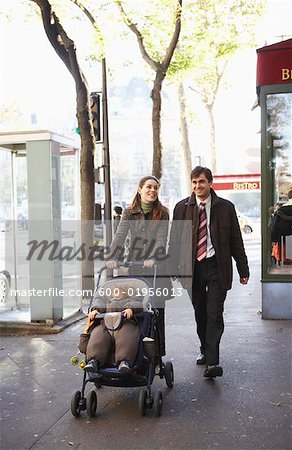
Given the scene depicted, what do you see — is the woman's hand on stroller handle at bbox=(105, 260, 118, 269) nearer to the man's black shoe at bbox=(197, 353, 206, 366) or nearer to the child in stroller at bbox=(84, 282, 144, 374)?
the child in stroller at bbox=(84, 282, 144, 374)

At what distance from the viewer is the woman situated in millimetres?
5551

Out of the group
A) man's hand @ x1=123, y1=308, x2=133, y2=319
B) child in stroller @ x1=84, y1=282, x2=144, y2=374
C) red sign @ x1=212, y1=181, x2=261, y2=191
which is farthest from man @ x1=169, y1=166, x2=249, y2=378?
red sign @ x1=212, y1=181, x2=261, y2=191

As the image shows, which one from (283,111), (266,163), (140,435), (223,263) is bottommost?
(140,435)

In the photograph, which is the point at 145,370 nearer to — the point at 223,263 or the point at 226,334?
the point at 223,263

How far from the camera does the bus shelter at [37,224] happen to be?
793 cm

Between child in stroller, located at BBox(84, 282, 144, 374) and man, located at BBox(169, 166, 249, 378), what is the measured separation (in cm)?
92

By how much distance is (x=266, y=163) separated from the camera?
Answer: 837 centimetres

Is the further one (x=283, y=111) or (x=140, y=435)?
(x=283, y=111)

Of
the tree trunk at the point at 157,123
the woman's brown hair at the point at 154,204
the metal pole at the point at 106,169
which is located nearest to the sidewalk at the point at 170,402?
the woman's brown hair at the point at 154,204

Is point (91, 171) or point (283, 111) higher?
point (283, 111)

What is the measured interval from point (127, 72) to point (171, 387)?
506 inches

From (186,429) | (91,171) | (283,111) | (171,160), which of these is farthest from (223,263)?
(171,160)

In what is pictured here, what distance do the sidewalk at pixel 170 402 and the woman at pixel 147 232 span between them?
2.19 ft

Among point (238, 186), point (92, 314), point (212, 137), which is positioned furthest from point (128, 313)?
point (212, 137)
